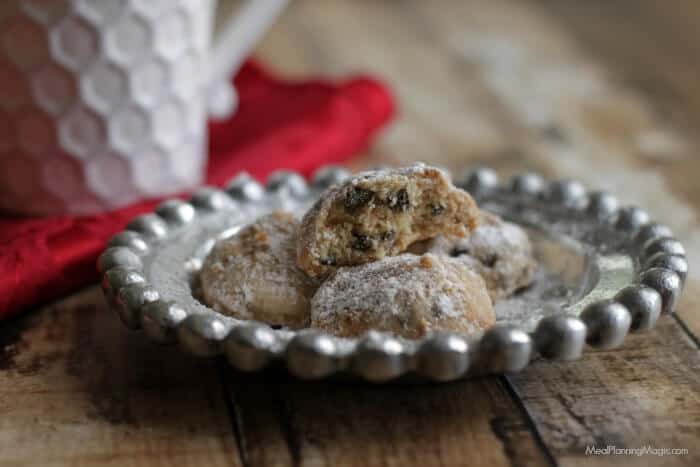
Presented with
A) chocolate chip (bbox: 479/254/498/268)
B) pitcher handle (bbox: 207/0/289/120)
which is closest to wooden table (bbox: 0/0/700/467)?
chocolate chip (bbox: 479/254/498/268)

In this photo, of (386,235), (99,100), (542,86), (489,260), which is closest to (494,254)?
(489,260)

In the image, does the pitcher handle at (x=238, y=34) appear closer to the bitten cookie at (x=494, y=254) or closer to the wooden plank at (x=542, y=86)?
the wooden plank at (x=542, y=86)

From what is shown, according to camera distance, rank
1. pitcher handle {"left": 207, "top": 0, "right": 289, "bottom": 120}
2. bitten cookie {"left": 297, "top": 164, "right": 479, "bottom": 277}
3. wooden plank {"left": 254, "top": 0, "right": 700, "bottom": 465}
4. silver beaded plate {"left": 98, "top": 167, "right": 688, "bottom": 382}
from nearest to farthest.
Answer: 1. silver beaded plate {"left": 98, "top": 167, "right": 688, "bottom": 382}
2. bitten cookie {"left": 297, "top": 164, "right": 479, "bottom": 277}
3. pitcher handle {"left": 207, "top": 0, "right": 289, "bottom": 120}
4. wooden plank {"left": 254, "top": 0, "right": 700, "bottom": 465}

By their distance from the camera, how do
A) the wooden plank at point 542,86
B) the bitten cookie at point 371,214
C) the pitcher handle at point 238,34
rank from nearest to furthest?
the bitten cookie at point 371,214 < the pitcher handle at point 238,34 < the wooden plank at point 542,86

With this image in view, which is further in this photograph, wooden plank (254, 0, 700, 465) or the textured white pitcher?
wooden plank (254, 0, 700, 465)

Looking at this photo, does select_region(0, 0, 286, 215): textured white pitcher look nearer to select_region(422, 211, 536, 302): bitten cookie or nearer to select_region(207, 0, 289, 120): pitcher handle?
select_region(207, 0, 289, 120): pitcher handle

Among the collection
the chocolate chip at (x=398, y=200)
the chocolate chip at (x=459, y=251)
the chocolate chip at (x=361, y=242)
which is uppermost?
the chocolate chip at (x=398, y=200)

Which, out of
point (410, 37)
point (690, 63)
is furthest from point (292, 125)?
point (690, 63)

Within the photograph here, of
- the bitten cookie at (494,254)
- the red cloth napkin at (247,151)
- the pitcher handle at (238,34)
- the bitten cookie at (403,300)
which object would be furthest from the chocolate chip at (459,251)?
the pitcher handle at (238,34)
